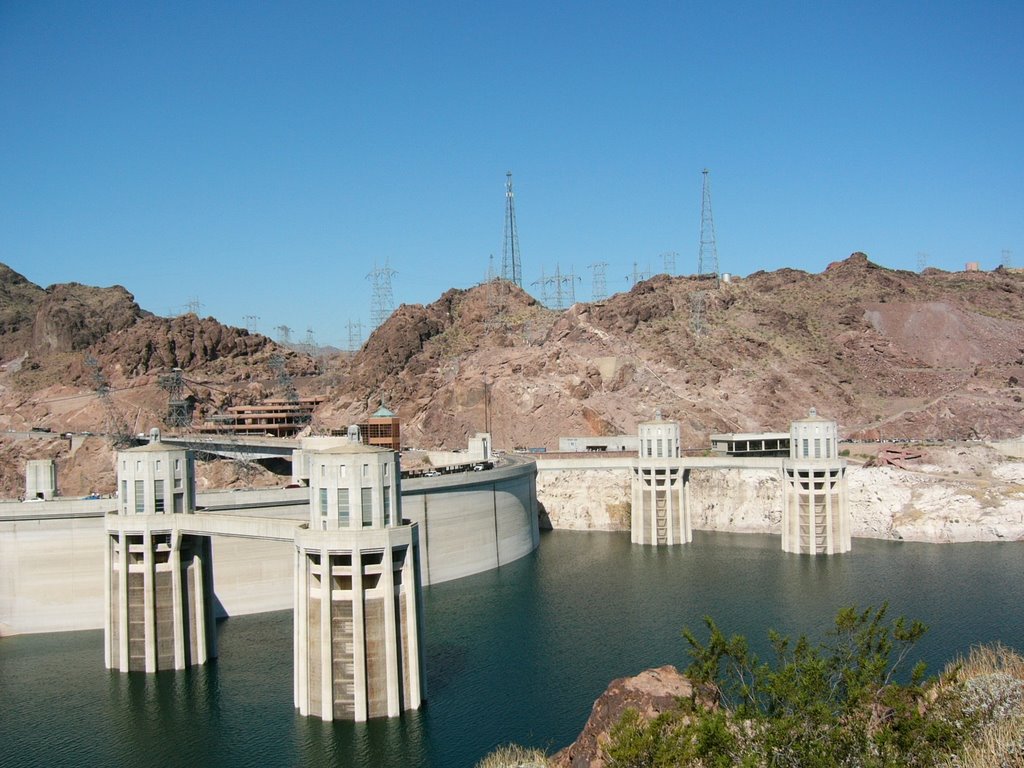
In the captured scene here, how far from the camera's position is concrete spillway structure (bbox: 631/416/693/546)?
291 ft

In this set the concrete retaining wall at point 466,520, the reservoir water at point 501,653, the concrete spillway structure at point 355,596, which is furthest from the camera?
the concrete retaining wall at point 466,520

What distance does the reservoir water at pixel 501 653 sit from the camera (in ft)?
131

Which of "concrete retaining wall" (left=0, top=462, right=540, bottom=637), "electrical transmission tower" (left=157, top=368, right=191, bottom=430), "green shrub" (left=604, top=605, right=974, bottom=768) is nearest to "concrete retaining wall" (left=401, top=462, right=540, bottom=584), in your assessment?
"concrete retaining wall" (left=0, top=462, right=540, bottom=637)

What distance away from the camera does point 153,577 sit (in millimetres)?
50188

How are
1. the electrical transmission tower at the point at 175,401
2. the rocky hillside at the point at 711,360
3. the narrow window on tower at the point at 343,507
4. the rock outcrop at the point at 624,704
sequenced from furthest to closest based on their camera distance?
1. the electrical transmission tower at the point at 175,401
2. the rocky hillside at the point at 711,360
3. the narrow window on tower at the point at 343,507
4. the rock outcrop at the point at 624,704

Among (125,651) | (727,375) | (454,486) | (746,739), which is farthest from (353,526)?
(727,375)

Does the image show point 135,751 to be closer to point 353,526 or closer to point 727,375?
point 353,526

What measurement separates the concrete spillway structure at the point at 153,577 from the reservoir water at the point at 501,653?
4.82ft

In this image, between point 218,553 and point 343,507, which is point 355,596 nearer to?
point 343,507

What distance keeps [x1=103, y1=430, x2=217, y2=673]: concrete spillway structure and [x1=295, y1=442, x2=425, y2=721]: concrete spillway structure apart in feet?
38.7

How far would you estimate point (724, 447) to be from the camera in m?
101

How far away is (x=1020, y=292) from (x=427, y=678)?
139 m

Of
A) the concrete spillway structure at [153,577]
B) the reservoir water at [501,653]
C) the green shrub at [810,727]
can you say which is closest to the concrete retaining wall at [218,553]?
the reservoir water at [501,653]

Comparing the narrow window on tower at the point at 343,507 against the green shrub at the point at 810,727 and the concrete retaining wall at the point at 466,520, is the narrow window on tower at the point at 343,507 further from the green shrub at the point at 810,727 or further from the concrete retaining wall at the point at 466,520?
the concrete retaining wall at the point at 466,520
